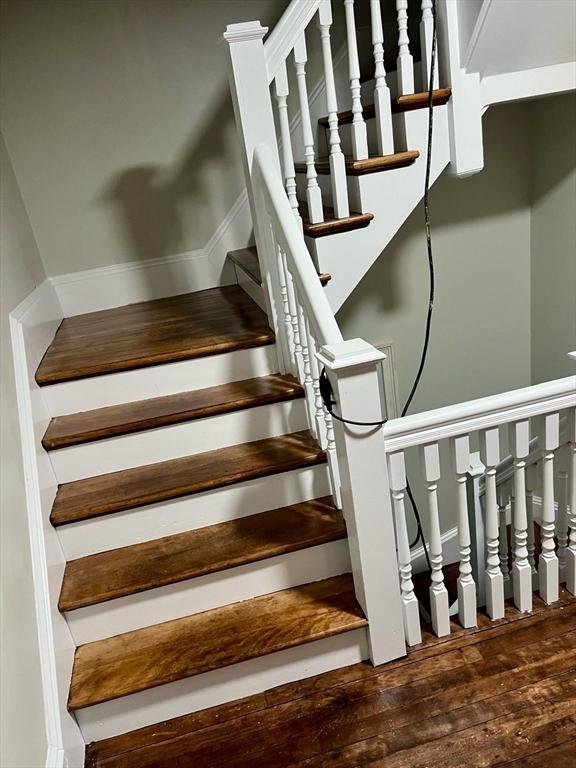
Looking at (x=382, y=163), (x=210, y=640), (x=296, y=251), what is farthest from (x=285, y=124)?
(x=210, y=640)

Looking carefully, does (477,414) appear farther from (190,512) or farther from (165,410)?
(165,410)

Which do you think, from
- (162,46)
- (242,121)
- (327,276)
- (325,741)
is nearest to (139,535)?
(325,741)

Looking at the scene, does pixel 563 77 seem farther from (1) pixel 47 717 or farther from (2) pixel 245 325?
(1) pixel 47 717

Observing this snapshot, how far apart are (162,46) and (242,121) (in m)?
1.16

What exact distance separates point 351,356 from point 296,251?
1.55ft

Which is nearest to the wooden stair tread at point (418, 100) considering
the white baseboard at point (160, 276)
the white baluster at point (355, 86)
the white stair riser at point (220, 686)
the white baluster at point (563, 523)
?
the white baluster at point (355, 86)

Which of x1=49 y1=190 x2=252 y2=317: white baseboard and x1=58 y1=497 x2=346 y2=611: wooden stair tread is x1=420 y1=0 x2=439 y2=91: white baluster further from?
x1=58 y1=497 x2=346 y2=611: wooden stair tread

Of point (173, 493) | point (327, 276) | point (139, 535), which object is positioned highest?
point (327, 276)

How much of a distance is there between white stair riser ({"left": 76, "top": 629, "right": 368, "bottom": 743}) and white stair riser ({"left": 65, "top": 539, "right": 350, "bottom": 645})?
225 millimetres

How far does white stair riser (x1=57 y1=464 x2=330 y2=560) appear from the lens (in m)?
2.04

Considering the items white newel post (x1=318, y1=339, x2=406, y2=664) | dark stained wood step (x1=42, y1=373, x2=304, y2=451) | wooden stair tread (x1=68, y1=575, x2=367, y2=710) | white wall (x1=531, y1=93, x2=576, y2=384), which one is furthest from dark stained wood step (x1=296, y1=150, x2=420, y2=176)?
wooden stair tread (x1=68, y1=575, x2=367, y2=710)

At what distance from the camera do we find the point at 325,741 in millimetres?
1697

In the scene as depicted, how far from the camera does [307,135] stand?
2.25 metres

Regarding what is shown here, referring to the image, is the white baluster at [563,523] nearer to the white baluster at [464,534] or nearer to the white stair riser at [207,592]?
the white baluster at [464,534]
